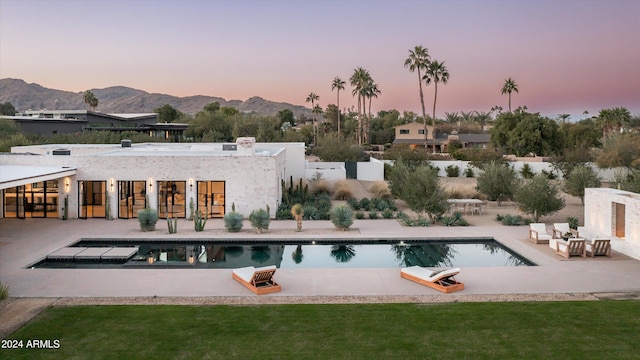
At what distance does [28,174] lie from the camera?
18266 mm

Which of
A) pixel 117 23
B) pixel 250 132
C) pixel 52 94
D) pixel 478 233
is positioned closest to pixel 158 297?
pixel 478 233

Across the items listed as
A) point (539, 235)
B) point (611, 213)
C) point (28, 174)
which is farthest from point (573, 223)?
point (28, 174)

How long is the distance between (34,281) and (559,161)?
31968mm

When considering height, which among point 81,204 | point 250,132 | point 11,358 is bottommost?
point 11,358

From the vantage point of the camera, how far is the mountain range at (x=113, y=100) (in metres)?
170

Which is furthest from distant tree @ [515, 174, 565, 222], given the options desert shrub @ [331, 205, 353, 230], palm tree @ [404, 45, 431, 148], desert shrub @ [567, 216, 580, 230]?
palm tree @ [404, 45, 431, 148]

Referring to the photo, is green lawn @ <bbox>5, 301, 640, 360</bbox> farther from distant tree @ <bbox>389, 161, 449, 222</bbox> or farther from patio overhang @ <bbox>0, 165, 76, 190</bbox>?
distant tree @ <bbox>389, 161, 449, 222</bbox>

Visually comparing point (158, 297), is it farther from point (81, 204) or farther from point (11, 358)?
point (81, 204)

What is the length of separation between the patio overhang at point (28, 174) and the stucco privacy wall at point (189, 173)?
73 centimetres

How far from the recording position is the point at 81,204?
820 inches

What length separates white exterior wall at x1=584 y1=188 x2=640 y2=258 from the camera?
1437 cm

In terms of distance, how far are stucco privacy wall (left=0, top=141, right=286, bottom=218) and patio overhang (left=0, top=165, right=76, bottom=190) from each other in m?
0.73

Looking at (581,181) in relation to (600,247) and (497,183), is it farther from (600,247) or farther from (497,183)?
(600,247)

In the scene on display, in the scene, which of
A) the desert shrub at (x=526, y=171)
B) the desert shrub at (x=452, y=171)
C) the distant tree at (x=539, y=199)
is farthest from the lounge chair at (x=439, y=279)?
the desert shrub at (x=452, y=171)
